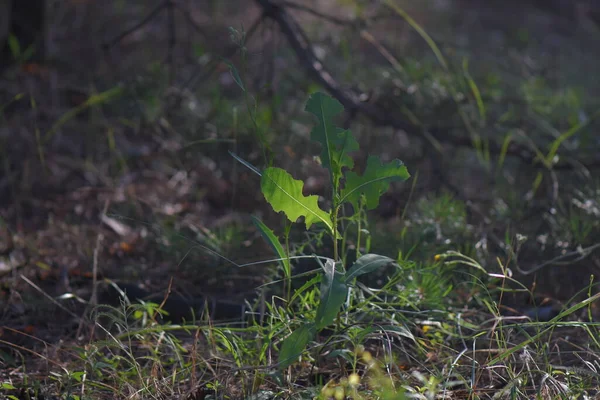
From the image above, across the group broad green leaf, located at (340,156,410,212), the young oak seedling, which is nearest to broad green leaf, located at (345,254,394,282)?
the young oak seedling

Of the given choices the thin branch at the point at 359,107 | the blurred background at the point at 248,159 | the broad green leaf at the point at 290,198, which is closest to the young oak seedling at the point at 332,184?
the broad green leaf at the point at 290,198

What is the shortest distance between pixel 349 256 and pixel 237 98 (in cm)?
191

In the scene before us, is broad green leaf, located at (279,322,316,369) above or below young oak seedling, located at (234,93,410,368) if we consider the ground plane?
Answer: below

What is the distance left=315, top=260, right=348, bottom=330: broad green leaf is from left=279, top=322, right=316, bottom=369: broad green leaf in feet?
0.18

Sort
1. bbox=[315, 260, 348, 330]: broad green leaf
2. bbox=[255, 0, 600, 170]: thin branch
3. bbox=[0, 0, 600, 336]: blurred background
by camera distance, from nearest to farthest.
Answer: bbox=[315, 260, 348, 330]: broad green leaf < bbox=[0, 0, 600, 336]: blurred background < bbox=[255, 0, 600, 170]: thin branch

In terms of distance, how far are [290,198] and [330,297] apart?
27 centimetres

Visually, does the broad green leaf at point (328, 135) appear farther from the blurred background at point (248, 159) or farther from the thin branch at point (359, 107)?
the thin branch at point (359, 107)

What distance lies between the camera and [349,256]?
6.99 ft

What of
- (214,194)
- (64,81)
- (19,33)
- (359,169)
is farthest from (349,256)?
(19,33)

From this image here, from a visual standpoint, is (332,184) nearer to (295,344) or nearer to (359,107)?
(295,344)

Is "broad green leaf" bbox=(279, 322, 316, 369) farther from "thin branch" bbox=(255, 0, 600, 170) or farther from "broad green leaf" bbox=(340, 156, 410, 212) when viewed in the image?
"thin branch" bbox=(255, 0, 600, 170)

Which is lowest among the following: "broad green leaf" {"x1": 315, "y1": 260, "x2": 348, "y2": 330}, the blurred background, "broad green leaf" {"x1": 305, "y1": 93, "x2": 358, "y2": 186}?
the blurred background

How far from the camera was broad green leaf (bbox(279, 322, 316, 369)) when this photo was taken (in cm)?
144

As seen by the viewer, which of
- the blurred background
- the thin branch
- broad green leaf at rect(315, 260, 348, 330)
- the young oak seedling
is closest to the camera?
broad green leaf at rect(315, 260, 348, 330)
